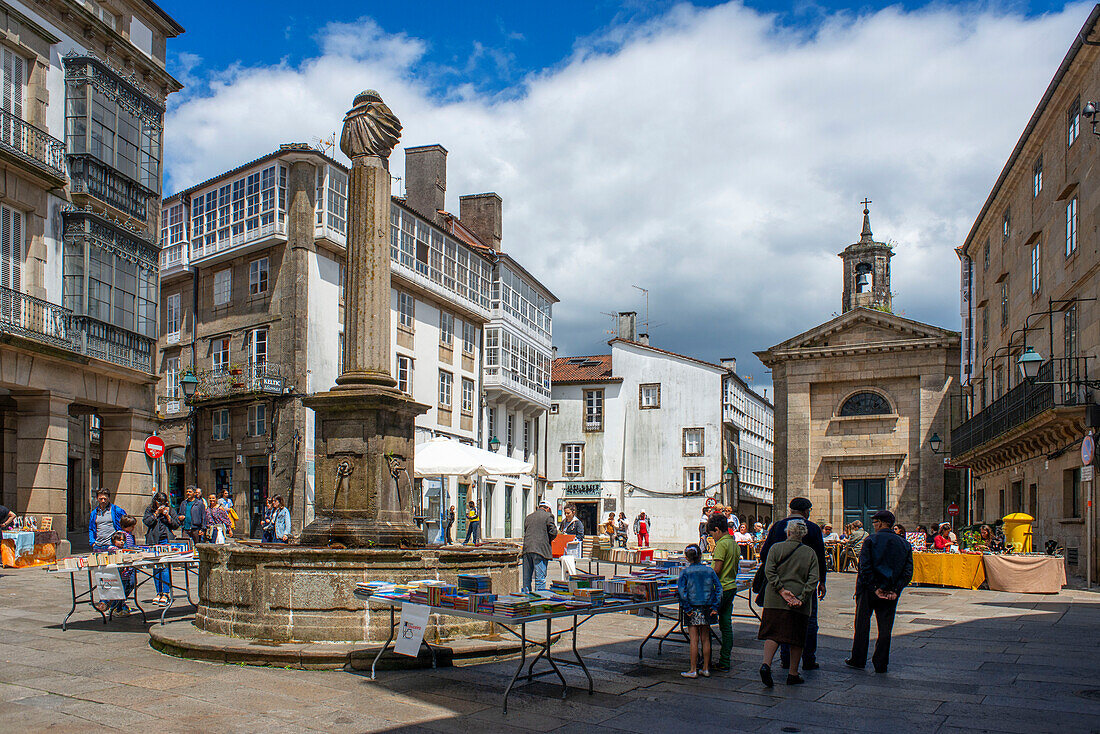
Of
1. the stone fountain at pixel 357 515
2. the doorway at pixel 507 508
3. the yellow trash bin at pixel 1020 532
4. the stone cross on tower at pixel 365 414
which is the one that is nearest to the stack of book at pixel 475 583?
the stone fountain at pixel 357 515

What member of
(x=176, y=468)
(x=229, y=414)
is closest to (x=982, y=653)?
(x=229, y=414)

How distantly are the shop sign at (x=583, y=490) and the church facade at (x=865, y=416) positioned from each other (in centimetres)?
1232

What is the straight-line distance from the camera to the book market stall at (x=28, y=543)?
1820 centimetres

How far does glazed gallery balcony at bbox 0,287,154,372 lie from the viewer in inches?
754

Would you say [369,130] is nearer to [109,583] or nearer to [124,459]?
[109,583]

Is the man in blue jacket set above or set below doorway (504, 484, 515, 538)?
above

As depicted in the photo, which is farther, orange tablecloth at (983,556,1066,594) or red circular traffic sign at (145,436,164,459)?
red circular traffic sign at (145,436,164,459)

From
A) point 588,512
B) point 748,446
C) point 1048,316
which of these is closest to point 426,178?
point 588,512

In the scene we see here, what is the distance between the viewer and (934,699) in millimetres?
7801

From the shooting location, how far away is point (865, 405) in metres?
39.5

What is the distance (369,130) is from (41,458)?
12.6 m

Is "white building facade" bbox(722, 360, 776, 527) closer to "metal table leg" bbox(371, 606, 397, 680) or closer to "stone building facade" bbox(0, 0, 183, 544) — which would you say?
"stone building facade" bbox(0, 0, 183, 544)

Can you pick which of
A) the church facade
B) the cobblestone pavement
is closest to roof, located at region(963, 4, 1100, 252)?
the church facade

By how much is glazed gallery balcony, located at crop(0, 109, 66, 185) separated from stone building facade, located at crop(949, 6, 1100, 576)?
68.4 feet
